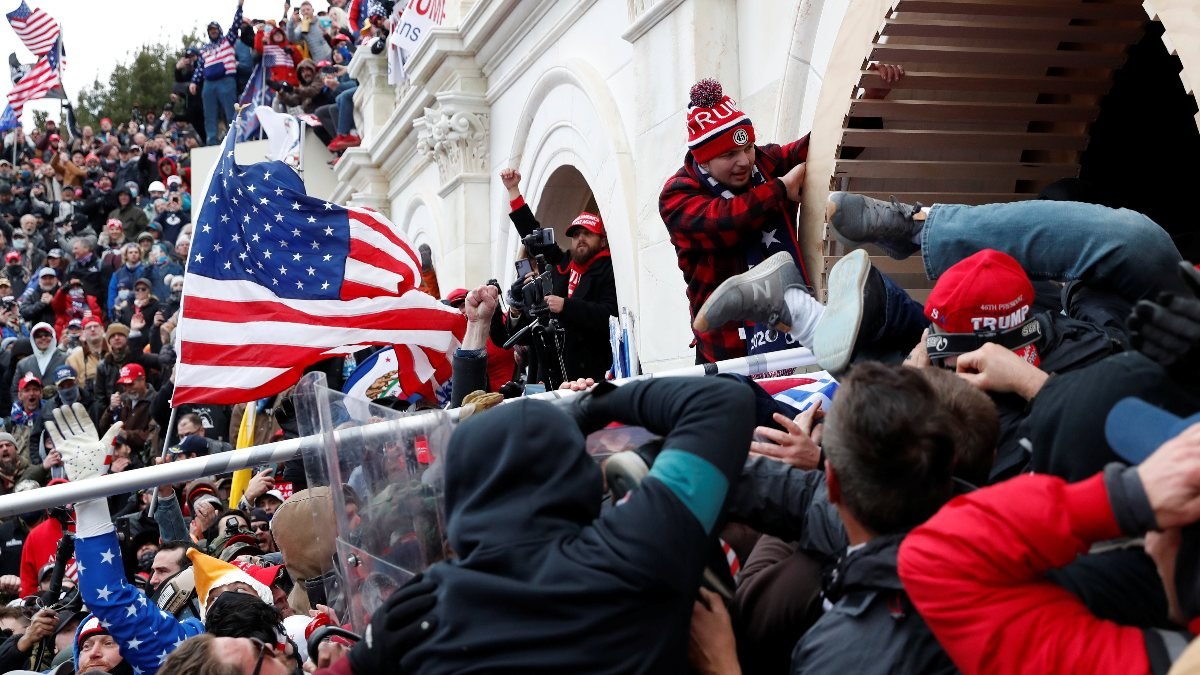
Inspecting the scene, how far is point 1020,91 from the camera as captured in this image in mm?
4797

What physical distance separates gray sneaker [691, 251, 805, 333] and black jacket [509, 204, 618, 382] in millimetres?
2466

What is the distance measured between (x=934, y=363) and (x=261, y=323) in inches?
155

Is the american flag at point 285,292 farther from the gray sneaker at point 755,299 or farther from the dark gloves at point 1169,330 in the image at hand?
the dark gloves at point 1169,330

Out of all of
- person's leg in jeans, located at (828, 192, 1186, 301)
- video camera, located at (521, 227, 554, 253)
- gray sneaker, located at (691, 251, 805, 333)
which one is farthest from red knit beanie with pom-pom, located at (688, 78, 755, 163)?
video camera, located at (521, 227, 554, 253)

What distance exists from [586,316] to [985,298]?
3986 mm

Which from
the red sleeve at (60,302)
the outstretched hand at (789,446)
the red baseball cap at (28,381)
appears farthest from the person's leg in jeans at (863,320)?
the red sleeve at (60,302)

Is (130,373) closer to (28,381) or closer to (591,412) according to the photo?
(28,381)

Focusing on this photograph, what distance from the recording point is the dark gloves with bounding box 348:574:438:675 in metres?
2.11

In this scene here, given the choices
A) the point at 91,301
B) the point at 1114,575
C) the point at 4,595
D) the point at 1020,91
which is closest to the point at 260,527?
the point at 4,595

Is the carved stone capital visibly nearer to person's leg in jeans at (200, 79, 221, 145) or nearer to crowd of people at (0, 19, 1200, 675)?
crowd of people at (0, 19, 1200, 675)

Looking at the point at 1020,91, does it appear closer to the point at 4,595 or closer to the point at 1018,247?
the point at 1018,247

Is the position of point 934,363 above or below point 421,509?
above

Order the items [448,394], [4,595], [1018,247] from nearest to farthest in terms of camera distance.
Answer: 1. [1018,247]
2. [448,394]
3. [4,595]

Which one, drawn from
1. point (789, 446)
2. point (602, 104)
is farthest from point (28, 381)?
point (789, 446)
